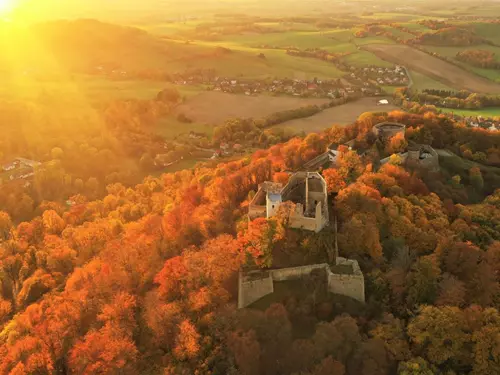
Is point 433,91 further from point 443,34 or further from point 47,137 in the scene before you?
point 47,137

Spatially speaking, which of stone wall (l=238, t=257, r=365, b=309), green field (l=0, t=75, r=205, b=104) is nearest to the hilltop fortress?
stone wall (l=238, t=257, r=365, b=309)

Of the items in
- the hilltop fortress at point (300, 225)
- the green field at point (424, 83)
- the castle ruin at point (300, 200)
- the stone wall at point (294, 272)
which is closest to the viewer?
the hilltop fortress at point (300, 225)

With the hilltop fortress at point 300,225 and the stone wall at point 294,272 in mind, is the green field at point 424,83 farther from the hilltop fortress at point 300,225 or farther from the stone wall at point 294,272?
the stone wall at point 294,272

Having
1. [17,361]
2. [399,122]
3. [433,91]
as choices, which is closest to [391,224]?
[399,122]

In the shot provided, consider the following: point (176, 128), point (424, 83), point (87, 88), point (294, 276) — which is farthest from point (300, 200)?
point (87, 88)

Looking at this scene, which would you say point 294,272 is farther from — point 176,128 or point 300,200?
point 176,128

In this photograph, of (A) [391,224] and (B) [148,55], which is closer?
(A) [391,224]

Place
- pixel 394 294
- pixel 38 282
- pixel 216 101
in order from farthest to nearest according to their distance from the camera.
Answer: pixel 216 101, pixel 38 282, pixel 394 294

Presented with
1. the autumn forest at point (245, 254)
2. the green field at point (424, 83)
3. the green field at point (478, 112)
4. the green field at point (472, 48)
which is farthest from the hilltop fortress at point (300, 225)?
the green field at point (472, 48)
